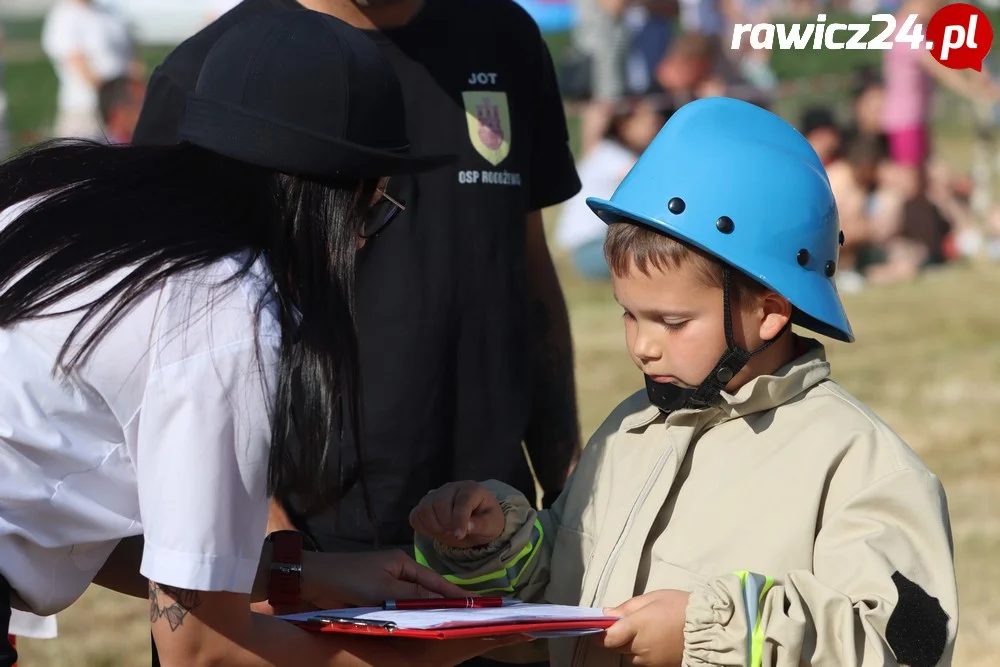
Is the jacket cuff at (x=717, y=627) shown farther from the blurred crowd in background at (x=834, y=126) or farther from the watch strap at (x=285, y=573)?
the blurred crowd in background at (x=834, y=126)

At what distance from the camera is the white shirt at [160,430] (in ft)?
6.75

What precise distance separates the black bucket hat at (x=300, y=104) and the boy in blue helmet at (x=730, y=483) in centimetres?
66

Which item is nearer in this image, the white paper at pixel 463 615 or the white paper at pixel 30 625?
the white paper at pixel 463 615

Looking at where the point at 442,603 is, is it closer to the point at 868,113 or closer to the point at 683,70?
the point at 683,70

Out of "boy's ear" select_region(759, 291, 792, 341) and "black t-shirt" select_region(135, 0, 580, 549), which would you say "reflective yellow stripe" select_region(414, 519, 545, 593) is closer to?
"black t-shirt" select_region(135, 0, 580, 549)

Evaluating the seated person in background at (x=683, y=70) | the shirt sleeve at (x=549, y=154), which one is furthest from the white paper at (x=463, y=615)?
the seated person in background at (x=683, y=70)

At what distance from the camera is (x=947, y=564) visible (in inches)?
95.8

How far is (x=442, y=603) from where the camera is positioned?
2.55m

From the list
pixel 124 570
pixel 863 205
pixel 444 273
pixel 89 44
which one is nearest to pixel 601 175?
pixel 863 205

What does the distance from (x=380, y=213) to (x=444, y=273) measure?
0.81 meters

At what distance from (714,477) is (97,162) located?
132cm

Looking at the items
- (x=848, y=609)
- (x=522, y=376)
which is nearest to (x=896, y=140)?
(x=522, y=376)

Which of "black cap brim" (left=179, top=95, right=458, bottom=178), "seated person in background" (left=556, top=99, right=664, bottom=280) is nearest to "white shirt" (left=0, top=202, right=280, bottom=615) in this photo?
"black cap brim" (left=179, top=95, right=458, bottom=178)

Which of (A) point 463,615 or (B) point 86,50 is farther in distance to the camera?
(B) point 86,50
